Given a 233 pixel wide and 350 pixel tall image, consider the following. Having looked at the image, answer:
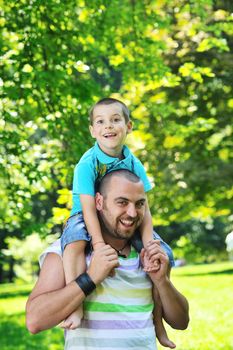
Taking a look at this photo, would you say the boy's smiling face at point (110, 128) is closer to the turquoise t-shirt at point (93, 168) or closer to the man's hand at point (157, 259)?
the turquoise t-shirt at point (93, 168)

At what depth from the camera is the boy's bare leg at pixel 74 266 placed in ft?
10.6

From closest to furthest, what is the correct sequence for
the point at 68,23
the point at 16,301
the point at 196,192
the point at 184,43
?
the point at 68,23, the point at 184,43, the point at 196,192, the point at 16,301

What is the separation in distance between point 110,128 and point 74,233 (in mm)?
744

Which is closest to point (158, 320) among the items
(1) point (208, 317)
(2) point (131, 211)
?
(2) point (131, 211)

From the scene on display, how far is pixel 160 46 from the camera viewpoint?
33.3ft

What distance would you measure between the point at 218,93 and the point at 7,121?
27.0 feet

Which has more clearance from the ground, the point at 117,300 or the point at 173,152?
the point at 173,152

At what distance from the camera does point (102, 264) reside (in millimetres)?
3236

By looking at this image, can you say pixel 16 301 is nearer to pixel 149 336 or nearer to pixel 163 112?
pixel 163 112

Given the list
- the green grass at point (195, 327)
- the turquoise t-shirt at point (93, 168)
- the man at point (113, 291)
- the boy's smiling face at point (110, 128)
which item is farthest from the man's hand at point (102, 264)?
the green grass at point (195, 327)

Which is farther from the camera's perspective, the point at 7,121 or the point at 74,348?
the point at 7,121

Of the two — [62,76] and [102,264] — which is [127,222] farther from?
[62,76]

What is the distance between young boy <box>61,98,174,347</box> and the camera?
11.0ft

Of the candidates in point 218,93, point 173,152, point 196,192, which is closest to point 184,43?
point 218,93
